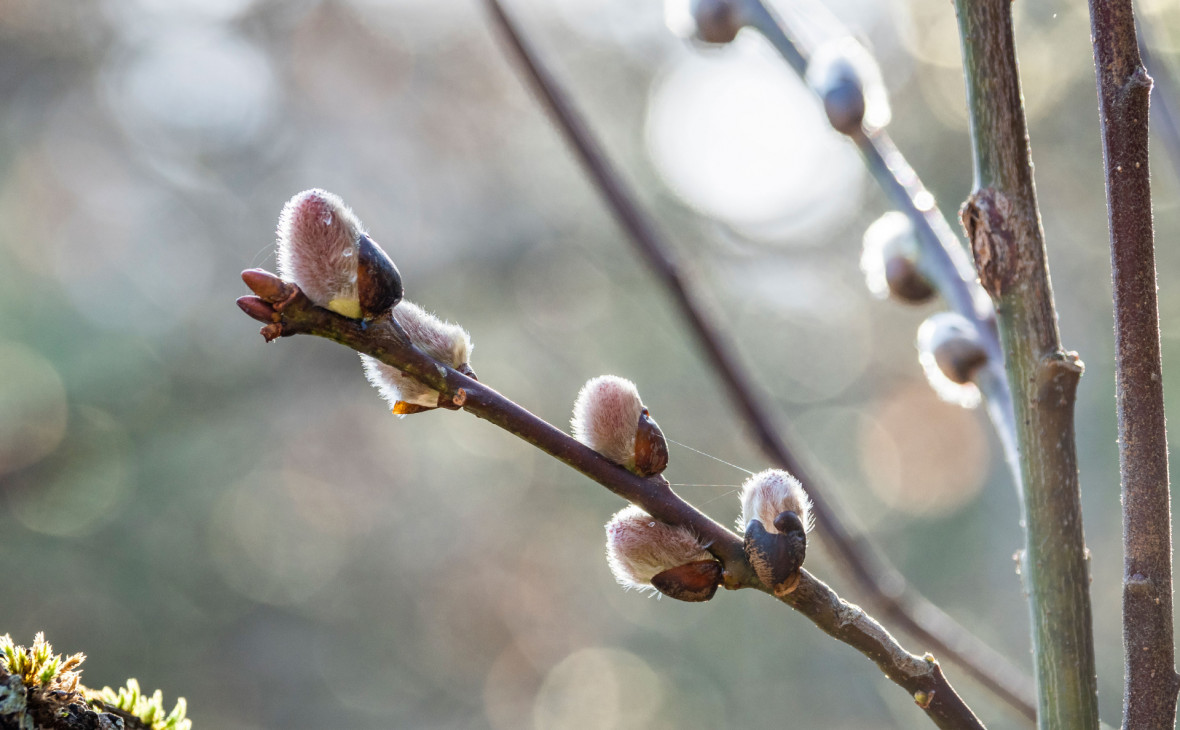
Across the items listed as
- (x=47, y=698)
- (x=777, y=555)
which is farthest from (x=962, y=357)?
(x=47, y=698)

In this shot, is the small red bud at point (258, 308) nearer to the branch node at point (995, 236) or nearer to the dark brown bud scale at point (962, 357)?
the branch node at point (995, 236)

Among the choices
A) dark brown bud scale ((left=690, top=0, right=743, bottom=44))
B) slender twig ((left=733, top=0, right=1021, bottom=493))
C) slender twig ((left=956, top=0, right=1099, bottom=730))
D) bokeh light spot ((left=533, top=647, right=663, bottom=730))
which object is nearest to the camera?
slender twig ((left=956, top=0, right=1099, bottom=730))

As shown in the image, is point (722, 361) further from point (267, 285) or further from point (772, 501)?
point (267, 285)

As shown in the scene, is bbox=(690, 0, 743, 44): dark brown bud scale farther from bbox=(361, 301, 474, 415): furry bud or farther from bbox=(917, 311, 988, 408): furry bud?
bbox=(361, 301, 474, 415): furry bud

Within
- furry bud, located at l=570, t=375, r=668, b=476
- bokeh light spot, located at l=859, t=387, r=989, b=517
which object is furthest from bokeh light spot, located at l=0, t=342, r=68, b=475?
bokeh light spot, located at l=859, t=387, r=989, b=517

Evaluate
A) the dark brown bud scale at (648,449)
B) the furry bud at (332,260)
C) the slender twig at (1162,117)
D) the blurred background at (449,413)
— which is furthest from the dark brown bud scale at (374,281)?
the blurred background at (449,413)

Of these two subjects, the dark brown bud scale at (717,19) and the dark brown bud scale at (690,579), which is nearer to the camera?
the dark brown bud scale at (690,579)
